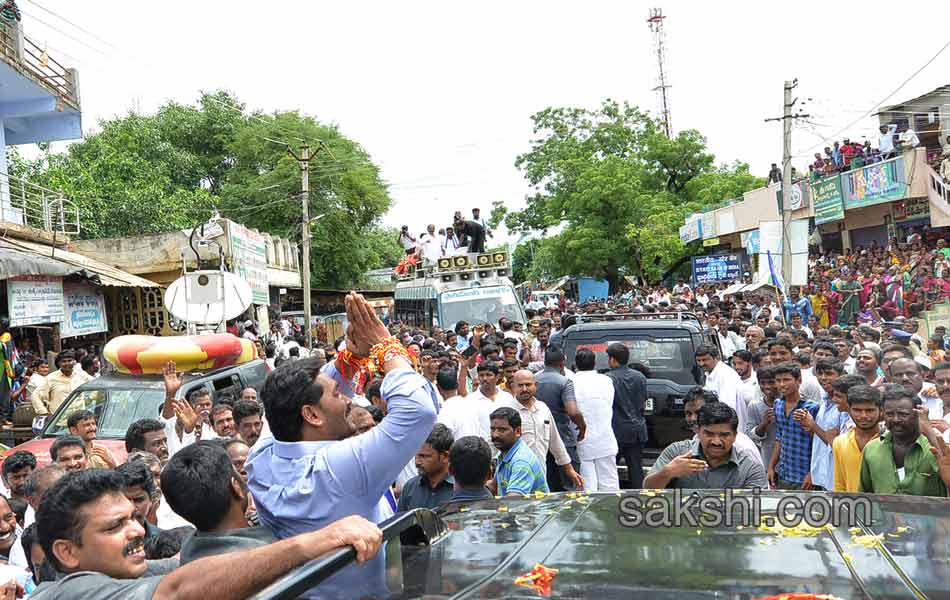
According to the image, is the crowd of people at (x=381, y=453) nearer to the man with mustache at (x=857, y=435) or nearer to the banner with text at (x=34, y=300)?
the man with mustache at (x=857, y=435)

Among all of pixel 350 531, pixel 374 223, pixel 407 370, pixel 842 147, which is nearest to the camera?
pixel 350 531

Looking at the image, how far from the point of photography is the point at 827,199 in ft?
93.2

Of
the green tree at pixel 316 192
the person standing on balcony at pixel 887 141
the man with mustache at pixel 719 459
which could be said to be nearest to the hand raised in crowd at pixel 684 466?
the man with mustache at pixel 719 459

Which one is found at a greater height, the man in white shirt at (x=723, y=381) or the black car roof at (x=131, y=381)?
the black car roof at (x=131, y=381)

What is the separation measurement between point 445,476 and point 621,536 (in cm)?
215

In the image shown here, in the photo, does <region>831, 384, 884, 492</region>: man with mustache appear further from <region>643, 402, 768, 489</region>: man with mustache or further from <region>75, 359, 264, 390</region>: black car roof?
<region>75, 359, 264, 390</region>: black car roof

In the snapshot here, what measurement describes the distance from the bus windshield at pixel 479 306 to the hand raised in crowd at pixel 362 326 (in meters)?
14.1

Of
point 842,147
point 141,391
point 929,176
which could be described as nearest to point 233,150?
point 842,147

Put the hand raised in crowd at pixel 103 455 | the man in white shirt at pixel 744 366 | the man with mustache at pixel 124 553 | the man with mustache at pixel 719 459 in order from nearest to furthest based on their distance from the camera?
the man with mustache at pixel 124 553
the man with mustache at pixel 719 459
the hand raised in crowd at pixel 103 455
the man in white shirt at pixel 744 366

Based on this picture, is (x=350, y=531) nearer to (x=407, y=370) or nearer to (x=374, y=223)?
(x=407, y=370)

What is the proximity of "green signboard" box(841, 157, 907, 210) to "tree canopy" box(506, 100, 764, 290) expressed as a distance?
38.8 ft

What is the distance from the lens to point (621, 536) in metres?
2.84

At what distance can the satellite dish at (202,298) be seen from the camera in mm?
12828

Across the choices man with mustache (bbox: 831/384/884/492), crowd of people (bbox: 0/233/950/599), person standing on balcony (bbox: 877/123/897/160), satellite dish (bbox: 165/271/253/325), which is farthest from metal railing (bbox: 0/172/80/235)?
person standing on balcony (bbox: 877/123/897/160)
